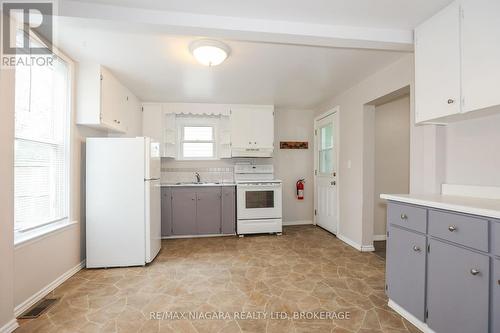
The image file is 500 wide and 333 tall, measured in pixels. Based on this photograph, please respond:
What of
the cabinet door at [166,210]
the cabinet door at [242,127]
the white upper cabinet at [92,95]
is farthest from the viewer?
the cabinet door at [242,127]

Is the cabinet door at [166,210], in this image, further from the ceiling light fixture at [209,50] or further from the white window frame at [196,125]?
the ceiling light fixture at [209,50]

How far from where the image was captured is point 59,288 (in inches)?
94.3

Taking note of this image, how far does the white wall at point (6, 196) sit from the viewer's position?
171 cm

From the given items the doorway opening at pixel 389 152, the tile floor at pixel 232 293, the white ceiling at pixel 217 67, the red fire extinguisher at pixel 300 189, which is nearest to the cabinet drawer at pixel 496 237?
the tile floor at pixel 232 293

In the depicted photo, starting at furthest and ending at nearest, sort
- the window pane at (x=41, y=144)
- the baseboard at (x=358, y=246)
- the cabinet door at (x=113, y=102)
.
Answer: the baseboard at (x=358, y=246), the cabinet door at (x=113, y=102), the window pane at (x=41, y=144)

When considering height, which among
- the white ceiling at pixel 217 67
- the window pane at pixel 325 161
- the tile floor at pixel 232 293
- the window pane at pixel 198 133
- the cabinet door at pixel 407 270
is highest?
the white ceiling at pixel 217 67

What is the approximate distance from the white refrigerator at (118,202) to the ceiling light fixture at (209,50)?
48.2 inches

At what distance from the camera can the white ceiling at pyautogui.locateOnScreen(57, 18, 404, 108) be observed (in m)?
2.29

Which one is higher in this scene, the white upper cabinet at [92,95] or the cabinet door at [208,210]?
the white upper cabinet at [92,95]

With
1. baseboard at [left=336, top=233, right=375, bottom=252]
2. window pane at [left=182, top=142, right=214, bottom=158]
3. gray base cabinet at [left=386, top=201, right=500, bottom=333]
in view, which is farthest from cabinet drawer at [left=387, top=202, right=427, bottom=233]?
window pane at [left=182, top=142, right=214, bottom=158]

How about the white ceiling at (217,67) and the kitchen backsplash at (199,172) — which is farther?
the kitchen backsplash at (199,172)

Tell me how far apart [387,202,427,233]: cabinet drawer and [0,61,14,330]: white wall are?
9.56ft

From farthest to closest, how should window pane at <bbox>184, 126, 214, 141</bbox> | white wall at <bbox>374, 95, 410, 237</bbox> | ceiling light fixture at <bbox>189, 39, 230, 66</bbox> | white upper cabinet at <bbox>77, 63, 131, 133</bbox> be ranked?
1. window pane at <bbox>184, 126, 214, 141</bbox>
2. white wall at <bbox>374, 95, 410, 237</bbox>
3. white upper cabinet at <bbox>77, 63, 131, 133</bbox>
4. ceiling light fixture at <bbox>189, 39, 230, 66</bbox>

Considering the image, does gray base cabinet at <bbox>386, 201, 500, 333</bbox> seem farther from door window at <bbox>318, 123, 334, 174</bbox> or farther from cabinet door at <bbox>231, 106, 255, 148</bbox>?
cabinet door at <bbox>231, 106, 255, 148</bbox>
